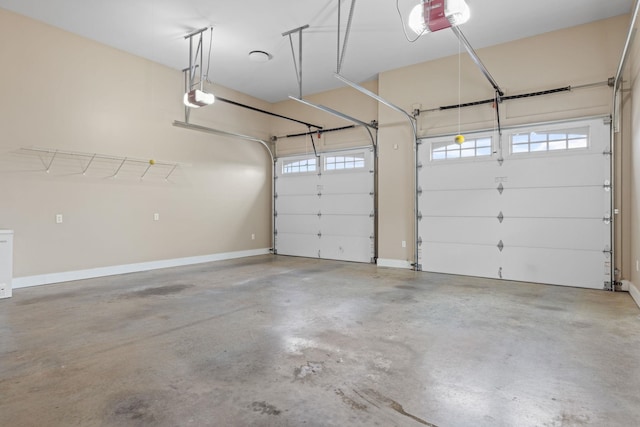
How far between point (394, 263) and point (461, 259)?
123 cm

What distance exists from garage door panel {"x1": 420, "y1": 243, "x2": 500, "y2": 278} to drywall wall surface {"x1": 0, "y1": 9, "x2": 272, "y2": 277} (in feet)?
13.9

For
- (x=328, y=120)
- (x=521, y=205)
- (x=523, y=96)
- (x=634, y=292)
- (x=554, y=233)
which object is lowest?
(x=634, y=292)

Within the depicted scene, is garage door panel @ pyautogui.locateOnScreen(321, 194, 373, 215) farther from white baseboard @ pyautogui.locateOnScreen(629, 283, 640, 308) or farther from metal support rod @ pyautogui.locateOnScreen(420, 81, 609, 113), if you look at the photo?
white baseboard @ pyautogui.locateOnScreen(629, 283, 640, 308)

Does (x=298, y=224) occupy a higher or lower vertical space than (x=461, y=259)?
higher

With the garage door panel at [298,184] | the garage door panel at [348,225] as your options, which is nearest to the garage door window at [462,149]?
the garage door panel at [348,225]

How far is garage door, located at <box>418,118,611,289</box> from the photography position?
4.86 metres

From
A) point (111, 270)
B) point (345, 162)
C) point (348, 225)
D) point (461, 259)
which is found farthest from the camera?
point (345, 162)

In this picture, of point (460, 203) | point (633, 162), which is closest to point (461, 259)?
point (460, 203)

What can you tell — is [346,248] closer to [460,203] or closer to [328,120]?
[460,203]

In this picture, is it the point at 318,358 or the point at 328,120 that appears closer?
the point at 318,358

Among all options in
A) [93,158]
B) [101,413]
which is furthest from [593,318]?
[93,158]

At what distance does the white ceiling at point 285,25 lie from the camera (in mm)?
4504

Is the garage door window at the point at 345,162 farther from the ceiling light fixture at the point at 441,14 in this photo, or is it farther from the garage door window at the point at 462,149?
the ceiling light fixture at the point at 441,14

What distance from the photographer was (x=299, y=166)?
8336 mm
